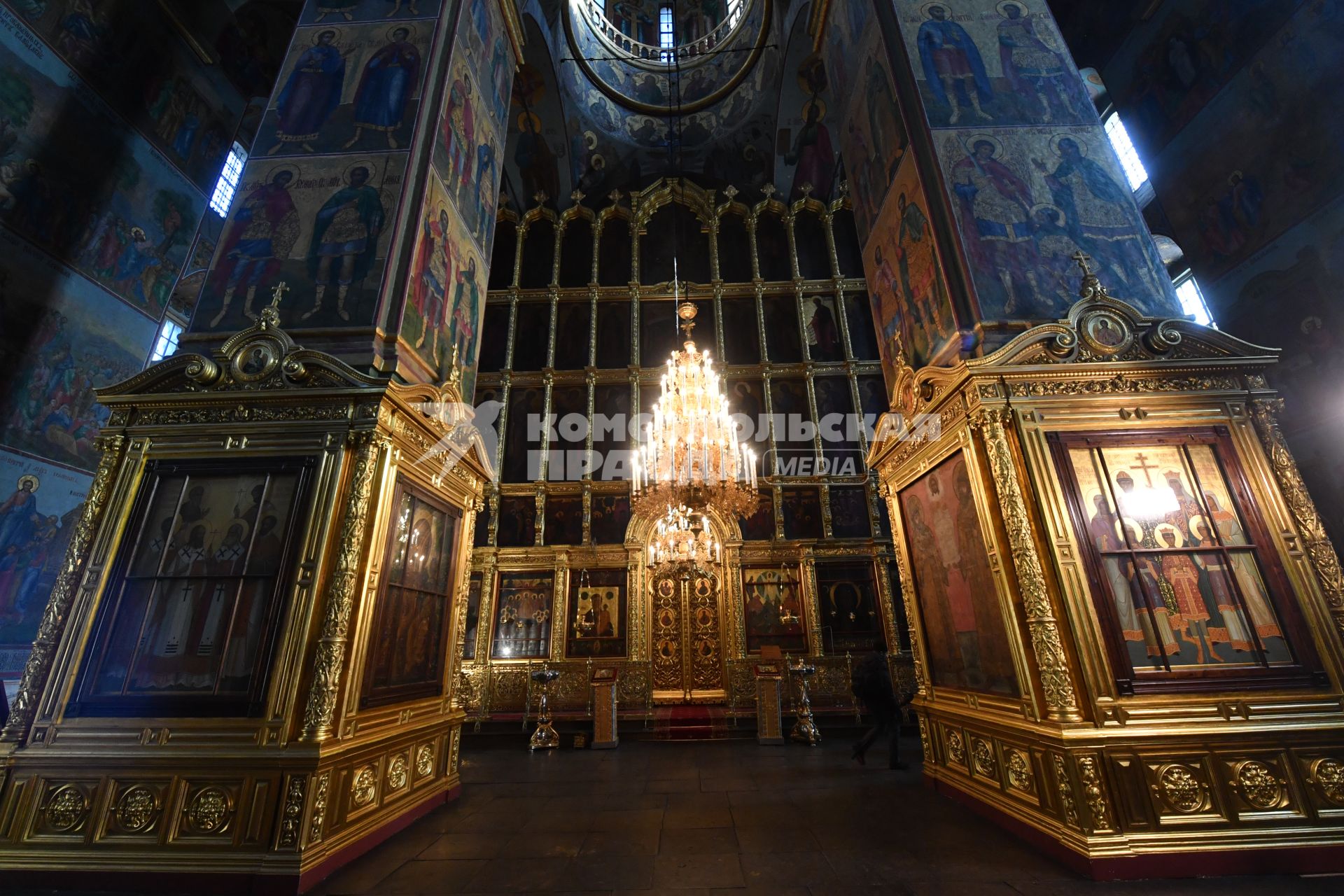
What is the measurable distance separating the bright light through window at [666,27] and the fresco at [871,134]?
488 inches

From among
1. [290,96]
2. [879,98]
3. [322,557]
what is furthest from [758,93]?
[322,557]

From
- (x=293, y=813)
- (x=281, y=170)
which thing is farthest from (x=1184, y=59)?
(x=293, y=813)

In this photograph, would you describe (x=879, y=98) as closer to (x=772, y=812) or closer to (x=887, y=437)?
(x=887, y=437)

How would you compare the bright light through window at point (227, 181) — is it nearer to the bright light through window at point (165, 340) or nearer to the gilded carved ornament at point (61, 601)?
the bright light through window at point (165, 340)

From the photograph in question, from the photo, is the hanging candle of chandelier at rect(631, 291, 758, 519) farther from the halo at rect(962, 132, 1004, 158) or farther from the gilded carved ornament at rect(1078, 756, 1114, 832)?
the halo at rect(962, 132, 1004, 158)

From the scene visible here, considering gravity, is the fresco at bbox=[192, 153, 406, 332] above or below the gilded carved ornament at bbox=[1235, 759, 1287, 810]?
above

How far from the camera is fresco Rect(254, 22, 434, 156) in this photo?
245 inches

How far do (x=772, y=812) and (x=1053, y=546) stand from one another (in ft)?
11.7

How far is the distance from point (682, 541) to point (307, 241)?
6581 millimetres

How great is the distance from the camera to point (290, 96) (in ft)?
21.4

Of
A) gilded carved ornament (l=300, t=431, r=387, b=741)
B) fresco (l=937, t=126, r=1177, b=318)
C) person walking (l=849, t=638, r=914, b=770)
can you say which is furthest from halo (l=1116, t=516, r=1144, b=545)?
gilded carved ornament (l=300, t=431, r=387, b=741)

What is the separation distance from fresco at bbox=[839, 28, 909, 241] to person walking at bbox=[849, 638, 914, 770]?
20.5 feet

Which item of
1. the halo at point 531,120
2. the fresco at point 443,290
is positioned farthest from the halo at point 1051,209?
the halo at point 531,120

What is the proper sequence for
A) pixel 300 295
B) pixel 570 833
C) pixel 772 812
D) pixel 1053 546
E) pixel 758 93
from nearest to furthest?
pixel 1053 546, pixel 570 833, pixel 772 812, pixel 300 295, pixel 758 93
